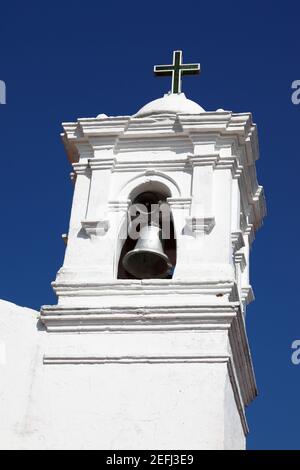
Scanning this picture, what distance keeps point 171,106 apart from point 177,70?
0.72 meters

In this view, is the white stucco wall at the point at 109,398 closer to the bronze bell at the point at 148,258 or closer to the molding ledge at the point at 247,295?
the bronze bell at the point at 148,258

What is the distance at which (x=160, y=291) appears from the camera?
403 inches

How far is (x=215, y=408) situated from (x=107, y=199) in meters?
2.76

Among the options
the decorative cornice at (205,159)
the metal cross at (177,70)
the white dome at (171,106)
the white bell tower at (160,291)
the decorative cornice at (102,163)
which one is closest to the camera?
the white bell tower at (160,291)

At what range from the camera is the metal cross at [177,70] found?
12.3 metres

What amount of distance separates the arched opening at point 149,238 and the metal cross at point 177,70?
164 cm

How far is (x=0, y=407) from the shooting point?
9789 mm

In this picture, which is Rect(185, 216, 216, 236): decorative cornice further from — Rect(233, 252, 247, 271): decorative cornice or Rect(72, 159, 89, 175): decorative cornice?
Rect(72, 159, 89, 175): decorative cornice

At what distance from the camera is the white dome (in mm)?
11704

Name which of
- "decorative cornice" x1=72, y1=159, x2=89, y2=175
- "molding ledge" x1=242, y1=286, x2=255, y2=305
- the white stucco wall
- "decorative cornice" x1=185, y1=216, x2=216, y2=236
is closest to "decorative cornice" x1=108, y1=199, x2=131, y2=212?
"decorative cornice" x1=72, y1=159, x2=89, y2=175

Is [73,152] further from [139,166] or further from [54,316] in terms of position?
[54,316]

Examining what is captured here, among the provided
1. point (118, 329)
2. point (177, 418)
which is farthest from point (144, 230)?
point (177, 418)

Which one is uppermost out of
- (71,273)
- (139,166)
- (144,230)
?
(139,166)

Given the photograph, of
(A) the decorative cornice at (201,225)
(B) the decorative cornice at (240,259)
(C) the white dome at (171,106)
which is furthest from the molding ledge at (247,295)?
(C) the white dome at (171,106)
